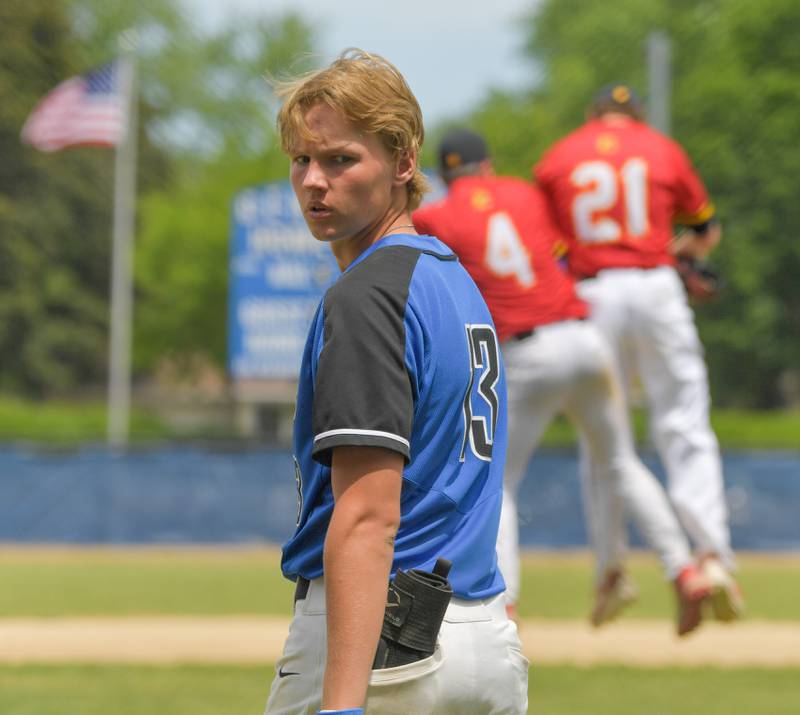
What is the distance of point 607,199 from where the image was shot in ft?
23.5

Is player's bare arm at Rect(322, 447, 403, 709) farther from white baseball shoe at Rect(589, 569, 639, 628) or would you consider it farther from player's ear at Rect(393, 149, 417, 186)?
white baseball shoe at Rect(589, 569, 639, 628)

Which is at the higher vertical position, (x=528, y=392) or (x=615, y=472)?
(x=528, y=392)

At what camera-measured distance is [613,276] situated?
718 centimetres

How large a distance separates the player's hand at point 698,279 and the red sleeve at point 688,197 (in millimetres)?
225

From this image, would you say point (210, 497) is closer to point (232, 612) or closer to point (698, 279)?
point (232, 612)

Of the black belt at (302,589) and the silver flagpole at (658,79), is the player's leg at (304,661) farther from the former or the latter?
the silver flagpole at (658,79)

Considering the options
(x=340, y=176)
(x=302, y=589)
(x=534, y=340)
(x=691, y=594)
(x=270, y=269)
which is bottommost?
(x=691, y=594)

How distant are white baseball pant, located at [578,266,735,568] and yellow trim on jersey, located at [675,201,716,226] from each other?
0.40m

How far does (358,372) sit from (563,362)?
13.9ft

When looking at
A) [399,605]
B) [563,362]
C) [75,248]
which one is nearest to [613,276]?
[563,362]

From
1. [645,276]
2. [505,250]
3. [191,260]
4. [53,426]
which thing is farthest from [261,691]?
[191,260]

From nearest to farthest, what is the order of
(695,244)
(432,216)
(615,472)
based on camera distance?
(432,216), (615,472), (695,244)

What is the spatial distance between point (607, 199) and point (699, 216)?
62 cm

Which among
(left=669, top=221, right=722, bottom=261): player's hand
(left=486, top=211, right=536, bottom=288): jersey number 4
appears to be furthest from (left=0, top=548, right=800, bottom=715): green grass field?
(left=669, top=221, right=722, bottom=261): player's hand
